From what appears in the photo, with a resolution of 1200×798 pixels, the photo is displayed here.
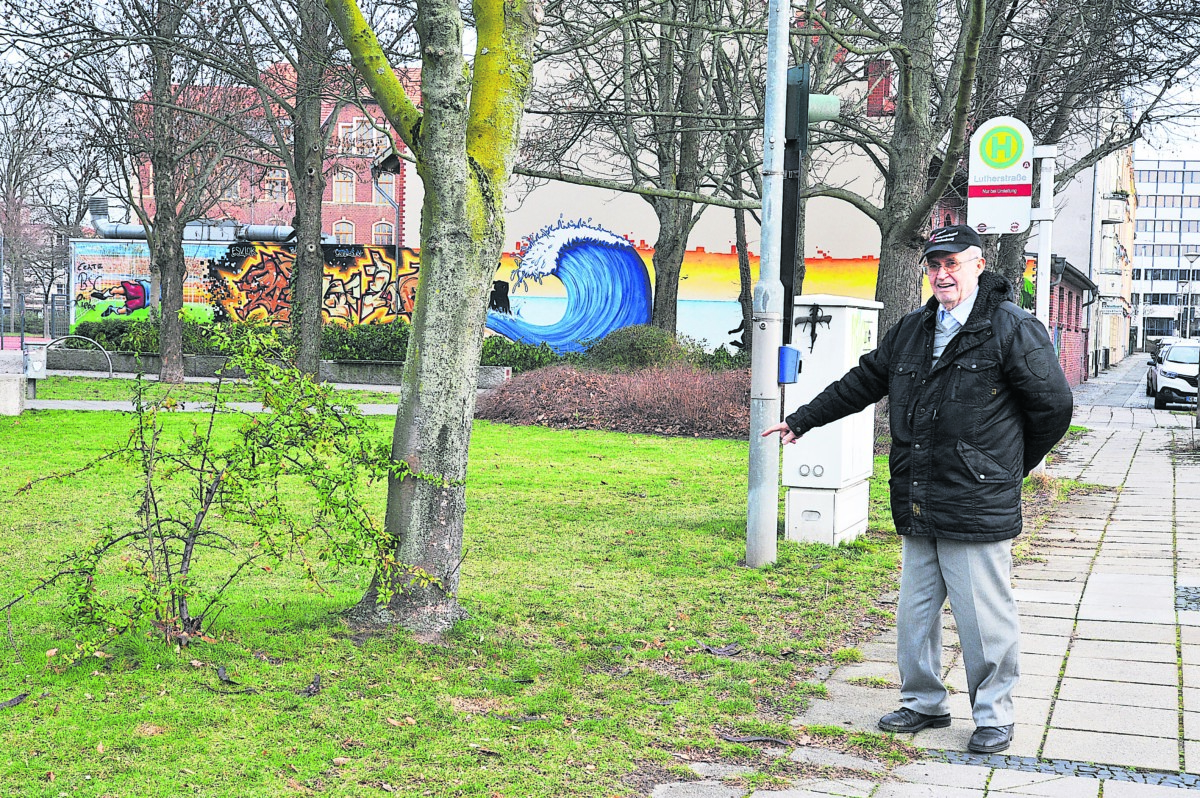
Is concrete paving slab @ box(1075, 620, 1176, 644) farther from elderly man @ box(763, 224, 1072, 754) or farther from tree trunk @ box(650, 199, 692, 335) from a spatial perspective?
tree trunk @ box(650, 199, 692, 335)

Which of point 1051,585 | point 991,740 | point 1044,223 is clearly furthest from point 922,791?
point 1044,223

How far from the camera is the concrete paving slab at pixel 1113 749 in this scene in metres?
4.22

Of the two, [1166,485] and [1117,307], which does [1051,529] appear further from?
[1117,307]

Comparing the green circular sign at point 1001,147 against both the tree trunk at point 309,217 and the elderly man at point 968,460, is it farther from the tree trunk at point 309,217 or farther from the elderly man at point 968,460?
the tree trunk at point 309,217

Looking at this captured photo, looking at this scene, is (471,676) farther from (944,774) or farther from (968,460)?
(968,460)

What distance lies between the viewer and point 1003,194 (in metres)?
10.3

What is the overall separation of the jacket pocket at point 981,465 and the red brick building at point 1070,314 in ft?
91.7

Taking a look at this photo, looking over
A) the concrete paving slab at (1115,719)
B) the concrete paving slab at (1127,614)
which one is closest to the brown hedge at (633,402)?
the concrete paving slab at (1127,614)

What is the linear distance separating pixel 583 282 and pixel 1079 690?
93.1ft

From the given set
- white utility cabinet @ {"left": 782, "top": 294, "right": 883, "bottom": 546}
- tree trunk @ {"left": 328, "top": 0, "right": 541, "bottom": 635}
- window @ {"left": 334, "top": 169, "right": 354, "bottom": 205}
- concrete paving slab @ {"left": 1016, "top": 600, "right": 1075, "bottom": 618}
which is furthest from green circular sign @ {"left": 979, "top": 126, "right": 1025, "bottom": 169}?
window @ {"left": 334, "top": 169, "right": 354, "bottom": 205}

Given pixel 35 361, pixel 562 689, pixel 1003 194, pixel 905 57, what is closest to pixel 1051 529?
pixel 1003 194

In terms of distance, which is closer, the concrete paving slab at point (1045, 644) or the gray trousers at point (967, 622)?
the gray trousers at point (967, 622)

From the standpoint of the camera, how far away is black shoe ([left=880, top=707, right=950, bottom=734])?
4.56 m

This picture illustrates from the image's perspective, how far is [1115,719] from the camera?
4.70m
